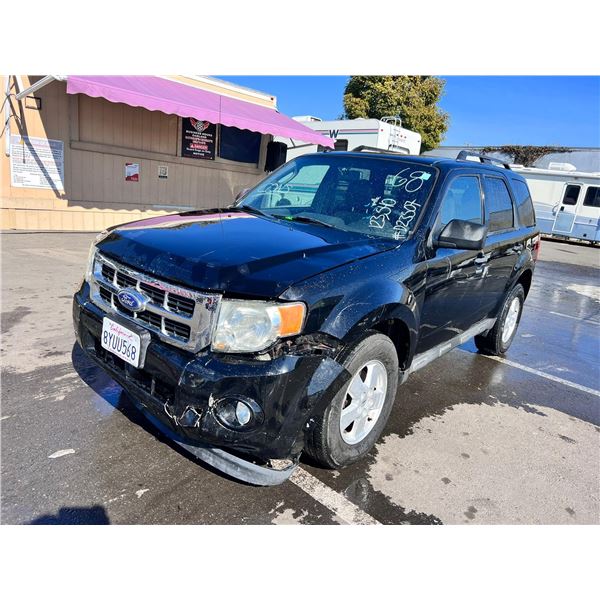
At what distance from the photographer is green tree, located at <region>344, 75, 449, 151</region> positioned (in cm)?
2445

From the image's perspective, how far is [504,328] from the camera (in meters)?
5.18

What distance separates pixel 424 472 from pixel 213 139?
37.9 feet

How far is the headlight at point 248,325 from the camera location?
2240 mm

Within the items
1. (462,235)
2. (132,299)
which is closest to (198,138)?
(462,235)

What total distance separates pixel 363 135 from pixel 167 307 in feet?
36.3

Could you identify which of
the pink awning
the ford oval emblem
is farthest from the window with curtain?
the ford oval emblem

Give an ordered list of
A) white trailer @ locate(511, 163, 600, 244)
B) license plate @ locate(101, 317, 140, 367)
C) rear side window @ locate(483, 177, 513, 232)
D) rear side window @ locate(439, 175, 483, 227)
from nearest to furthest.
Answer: license plate @ locate(101, 317, 140, 367)
rear side window @ locate(439, 175, 483, 227)
rear side window @ locate(483, 177, 513, 232)
white trailer @ locate(511, 163, 600, 244)

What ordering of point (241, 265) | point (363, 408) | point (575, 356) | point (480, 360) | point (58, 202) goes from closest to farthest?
point (241, 265) → point (363, 408) → point (480, 360) → point (575, 356) → point (58, 202)

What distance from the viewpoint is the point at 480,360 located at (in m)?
5.16

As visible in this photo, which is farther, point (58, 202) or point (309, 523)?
point (58, 202)

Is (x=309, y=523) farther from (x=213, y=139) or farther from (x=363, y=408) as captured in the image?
(x=213, y=139)

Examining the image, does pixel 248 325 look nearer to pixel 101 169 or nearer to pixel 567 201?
pixel 101 169

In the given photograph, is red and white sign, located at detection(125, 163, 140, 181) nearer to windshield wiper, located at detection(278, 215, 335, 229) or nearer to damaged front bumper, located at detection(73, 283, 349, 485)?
windshield wiper, located at detection(278, 215, 335, 229)
